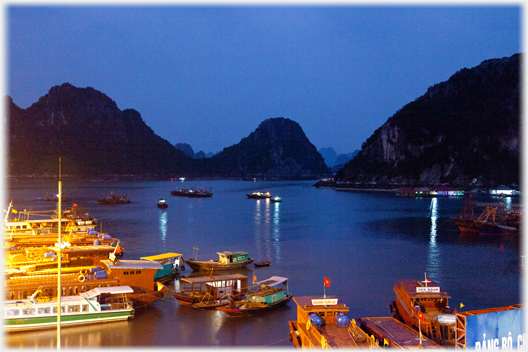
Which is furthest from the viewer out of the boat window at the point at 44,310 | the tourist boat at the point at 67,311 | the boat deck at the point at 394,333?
the boat window at the point at 44,310

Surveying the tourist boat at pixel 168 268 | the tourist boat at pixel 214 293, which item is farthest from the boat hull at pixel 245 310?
the tourist boat at pixel 168 268

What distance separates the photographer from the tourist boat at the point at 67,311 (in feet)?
56.7

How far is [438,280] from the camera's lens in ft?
91.8

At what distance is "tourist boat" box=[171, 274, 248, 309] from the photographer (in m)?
20.5

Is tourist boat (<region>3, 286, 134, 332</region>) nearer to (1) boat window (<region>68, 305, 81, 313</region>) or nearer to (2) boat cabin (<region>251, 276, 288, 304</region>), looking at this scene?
(1) boat window (<region>68, 305, 81, 313</region>)

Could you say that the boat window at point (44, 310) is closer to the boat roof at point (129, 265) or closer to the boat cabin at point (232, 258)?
the boat roof at point (129, 265)

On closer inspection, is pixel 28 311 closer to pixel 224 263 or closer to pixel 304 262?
pixel 224 263

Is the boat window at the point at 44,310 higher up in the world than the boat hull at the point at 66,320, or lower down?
higher up

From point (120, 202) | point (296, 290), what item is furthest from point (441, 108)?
point (296, 290)

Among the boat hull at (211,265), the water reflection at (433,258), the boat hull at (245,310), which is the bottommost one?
the water reflection at (433,258)

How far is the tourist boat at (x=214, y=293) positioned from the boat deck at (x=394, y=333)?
6946 mm

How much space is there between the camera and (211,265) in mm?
28625

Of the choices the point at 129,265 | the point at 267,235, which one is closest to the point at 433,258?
the point at 267,235

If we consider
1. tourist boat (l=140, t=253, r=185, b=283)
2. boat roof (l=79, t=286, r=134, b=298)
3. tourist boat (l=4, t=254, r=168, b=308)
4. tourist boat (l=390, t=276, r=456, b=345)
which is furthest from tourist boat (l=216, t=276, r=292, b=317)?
tourist boat (l=140, t=253, r=185, b=283)
